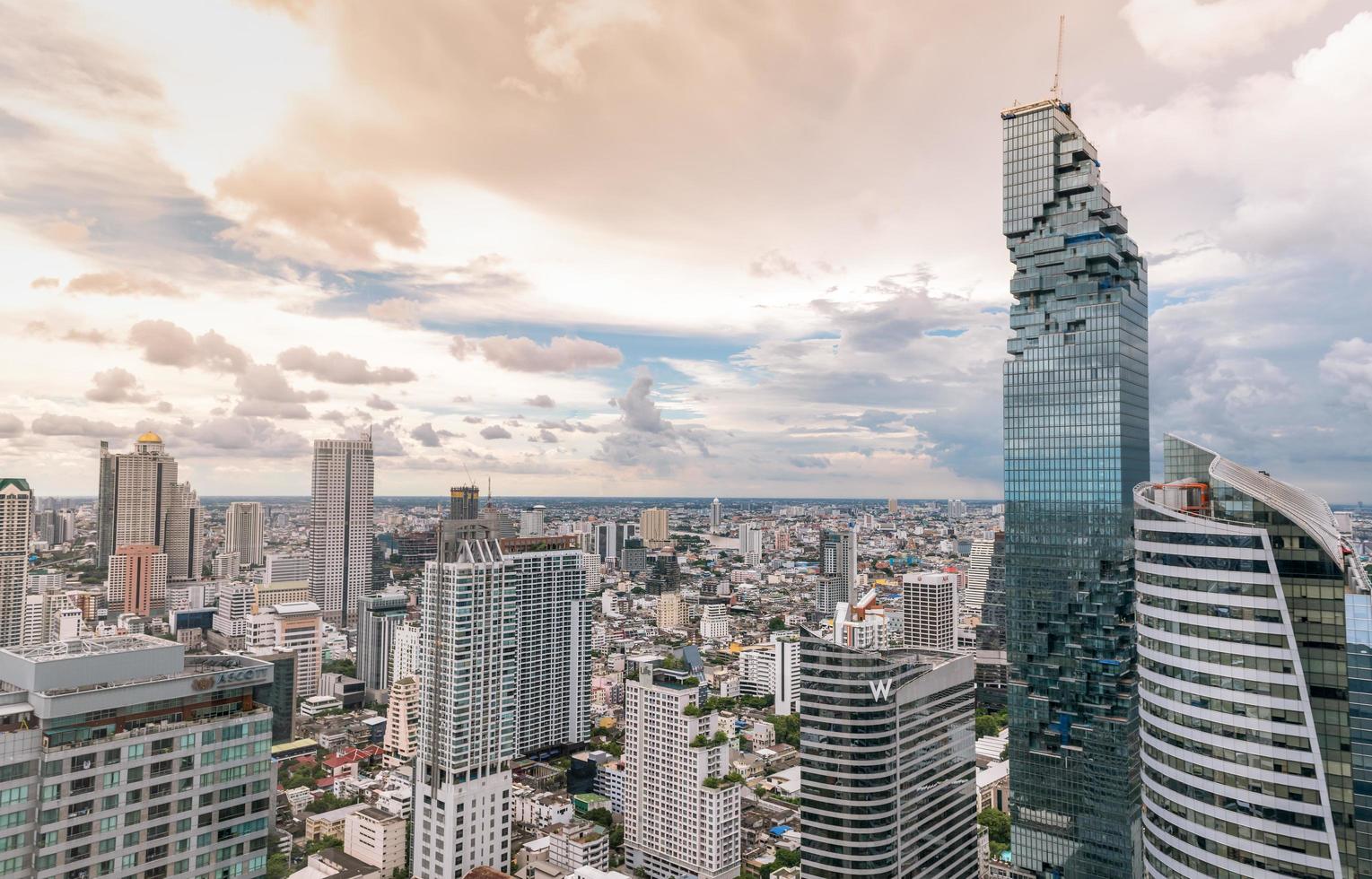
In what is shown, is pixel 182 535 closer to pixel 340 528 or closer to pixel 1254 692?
pixel 340 528

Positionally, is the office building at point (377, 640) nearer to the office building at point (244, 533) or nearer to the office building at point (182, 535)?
the office building at point (182, 535)

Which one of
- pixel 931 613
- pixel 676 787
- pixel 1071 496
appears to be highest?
pixel 1071 496

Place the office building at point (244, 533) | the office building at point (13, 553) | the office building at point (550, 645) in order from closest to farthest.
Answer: the office building at point (550, 645) → the office building at point (13, 553) → the office building at point (244, 533)

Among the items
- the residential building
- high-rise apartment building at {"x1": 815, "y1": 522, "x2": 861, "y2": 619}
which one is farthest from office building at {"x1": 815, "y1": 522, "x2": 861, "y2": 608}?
the residential building

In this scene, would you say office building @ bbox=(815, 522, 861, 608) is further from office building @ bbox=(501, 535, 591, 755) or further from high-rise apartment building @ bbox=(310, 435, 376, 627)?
high-rise apartment building @ bbox=(310, 435, 376, 627)

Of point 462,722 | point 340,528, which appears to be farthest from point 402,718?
point 340,528

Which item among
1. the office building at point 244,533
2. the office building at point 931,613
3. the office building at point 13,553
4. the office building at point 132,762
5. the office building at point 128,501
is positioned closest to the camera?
the office building at point 132,762

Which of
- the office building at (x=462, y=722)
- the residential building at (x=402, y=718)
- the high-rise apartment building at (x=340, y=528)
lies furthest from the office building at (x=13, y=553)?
the office building at (x=462, y=722)
